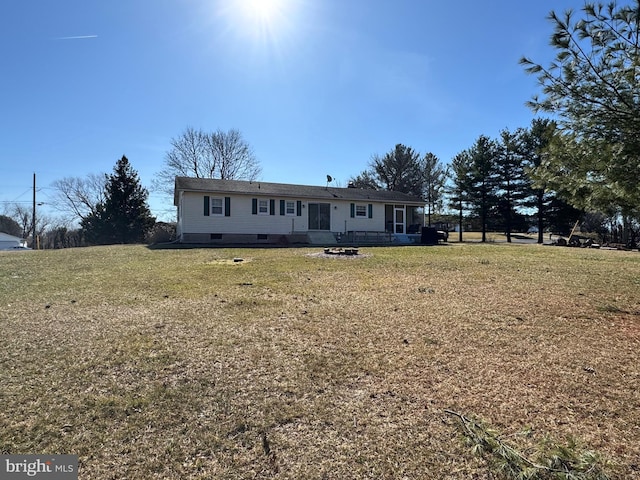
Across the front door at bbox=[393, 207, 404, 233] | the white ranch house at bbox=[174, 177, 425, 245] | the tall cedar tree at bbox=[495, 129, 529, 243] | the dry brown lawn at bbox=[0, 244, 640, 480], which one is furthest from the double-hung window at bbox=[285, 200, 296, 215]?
the tall cedar tree at bbox=[495, 129, 529, 243]

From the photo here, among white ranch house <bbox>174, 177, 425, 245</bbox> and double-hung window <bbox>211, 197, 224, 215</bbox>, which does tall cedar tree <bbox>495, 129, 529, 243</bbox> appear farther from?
double-hung window <bbox>211, 197, 224, 215</bbox>

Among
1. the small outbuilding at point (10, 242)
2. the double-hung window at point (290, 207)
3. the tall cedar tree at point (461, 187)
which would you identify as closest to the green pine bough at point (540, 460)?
the double-hung window at point (290, 207)

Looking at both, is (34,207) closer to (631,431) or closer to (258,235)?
(258,235)

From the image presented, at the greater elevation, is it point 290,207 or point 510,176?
point 510,176

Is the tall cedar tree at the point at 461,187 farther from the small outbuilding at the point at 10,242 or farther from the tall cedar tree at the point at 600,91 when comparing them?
the small outbuilding at the point at 10,242

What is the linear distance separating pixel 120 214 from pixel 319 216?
19324 mm

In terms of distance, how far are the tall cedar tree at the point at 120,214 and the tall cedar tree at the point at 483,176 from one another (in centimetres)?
2829

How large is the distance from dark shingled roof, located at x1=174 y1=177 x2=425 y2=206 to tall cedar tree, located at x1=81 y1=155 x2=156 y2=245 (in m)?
11.5

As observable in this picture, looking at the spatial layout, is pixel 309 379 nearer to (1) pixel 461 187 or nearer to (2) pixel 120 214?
(1) pixel 461 187

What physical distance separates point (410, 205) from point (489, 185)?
975cm

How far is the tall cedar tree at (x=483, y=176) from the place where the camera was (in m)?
27.8

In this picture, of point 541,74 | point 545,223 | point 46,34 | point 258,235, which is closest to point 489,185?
point 545,223

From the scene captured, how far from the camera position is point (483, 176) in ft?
91.3

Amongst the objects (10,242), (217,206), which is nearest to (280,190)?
(217,206)
